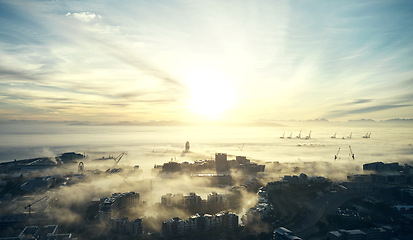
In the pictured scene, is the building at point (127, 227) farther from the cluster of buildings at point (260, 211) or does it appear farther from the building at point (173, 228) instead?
the cluster of buildings at point (260, 211)

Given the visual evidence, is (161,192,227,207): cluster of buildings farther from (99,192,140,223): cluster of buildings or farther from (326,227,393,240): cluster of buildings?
(326,227,393,240): cluster of buildings

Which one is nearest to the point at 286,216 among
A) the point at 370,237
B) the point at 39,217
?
the point at 370,237

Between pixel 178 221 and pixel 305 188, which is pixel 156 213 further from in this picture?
pixel 305 188

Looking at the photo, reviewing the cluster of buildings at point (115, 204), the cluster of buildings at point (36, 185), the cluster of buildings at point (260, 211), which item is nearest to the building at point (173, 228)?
the cluster of buildings at point (115, 204)

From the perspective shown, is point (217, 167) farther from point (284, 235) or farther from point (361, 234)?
point (361, 234)

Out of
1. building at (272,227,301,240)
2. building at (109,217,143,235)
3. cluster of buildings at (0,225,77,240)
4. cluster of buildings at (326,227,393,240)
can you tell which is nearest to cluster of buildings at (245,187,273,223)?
building at (272,227,301,240)
